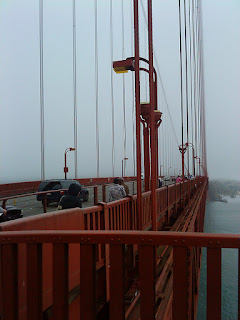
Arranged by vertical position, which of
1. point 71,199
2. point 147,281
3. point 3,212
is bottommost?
point 3,212

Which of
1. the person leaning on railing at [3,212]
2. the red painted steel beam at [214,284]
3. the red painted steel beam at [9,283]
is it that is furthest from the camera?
the person leaning on railing at [3,212]

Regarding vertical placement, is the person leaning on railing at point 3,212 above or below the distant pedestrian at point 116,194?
below

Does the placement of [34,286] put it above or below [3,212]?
above

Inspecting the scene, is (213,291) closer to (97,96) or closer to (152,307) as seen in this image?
(152,307)

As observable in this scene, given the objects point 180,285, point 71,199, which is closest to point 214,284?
point 180,285

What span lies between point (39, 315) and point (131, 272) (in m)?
3.11

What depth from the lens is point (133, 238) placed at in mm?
1827

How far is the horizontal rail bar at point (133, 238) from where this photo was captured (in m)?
1.73

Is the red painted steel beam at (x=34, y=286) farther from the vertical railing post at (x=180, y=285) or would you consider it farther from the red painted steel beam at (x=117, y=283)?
the vertical railing post at (x=180, y=285)

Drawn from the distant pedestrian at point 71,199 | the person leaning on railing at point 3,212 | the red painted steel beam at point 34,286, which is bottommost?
the person leaning on railing at point 3,212

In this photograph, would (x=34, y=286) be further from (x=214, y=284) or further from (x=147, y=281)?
(x=214, y=284)

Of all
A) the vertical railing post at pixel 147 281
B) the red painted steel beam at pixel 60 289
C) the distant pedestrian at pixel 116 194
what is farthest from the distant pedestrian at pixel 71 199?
the vertical railing post at pixel 147 281

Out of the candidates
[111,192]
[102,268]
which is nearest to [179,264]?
[102,268]

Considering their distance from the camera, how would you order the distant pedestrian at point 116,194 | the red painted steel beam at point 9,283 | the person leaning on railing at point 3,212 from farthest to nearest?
the distant pedestrian at point 116,194, the person leaning on railing at point 3,212, the red painted steel beam at point 9,283
